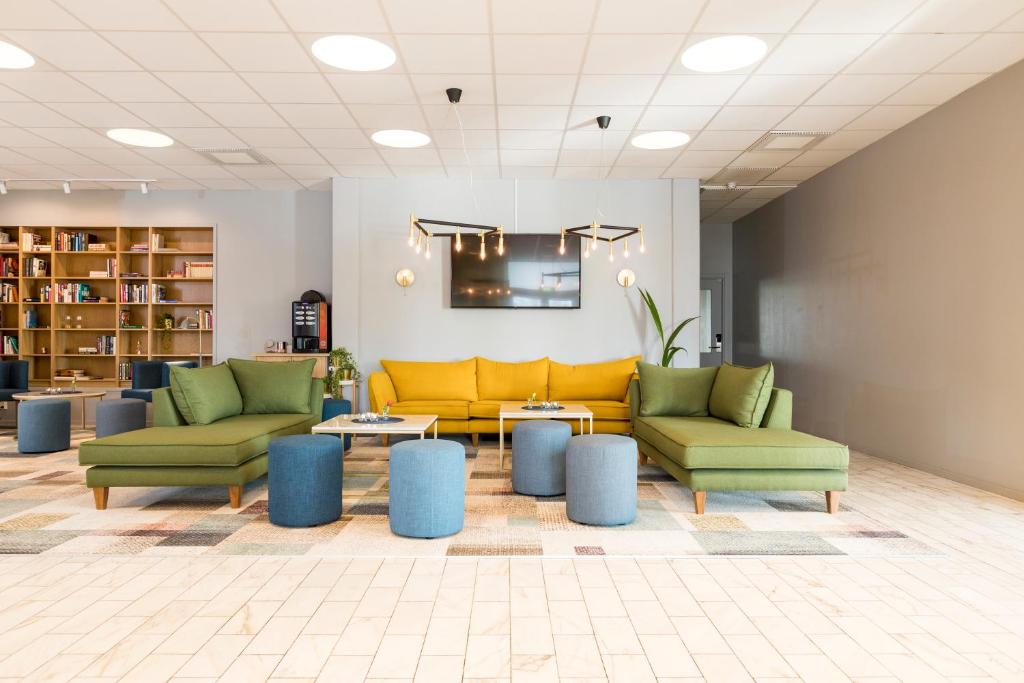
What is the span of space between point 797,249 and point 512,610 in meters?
6.83

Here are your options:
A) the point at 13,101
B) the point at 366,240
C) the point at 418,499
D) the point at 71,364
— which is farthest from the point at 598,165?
the point at 71,364

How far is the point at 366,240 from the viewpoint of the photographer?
7539mm

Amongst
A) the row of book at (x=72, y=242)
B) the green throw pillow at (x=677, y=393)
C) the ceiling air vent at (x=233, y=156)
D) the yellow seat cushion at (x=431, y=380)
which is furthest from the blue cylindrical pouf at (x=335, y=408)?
the row of book at (x=72, y=242)

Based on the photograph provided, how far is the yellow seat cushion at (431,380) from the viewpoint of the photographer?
6930 mm

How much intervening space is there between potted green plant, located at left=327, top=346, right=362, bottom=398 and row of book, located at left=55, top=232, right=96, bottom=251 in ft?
12.3

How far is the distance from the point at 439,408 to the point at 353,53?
3.44 metres

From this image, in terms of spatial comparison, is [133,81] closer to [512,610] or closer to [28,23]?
[28,23]

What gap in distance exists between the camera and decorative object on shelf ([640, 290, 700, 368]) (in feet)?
23.3

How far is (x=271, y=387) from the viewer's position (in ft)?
18.0

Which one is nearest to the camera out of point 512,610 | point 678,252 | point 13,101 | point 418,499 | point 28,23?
point 512,610

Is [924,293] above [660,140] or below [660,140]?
below

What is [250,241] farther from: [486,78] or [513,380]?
[486,78]

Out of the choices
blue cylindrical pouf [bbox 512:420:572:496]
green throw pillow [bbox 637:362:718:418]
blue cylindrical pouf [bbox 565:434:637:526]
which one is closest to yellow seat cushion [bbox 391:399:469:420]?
green throw pillow [bbox 637:362:718:418]

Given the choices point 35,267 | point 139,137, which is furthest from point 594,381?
point 35,267
